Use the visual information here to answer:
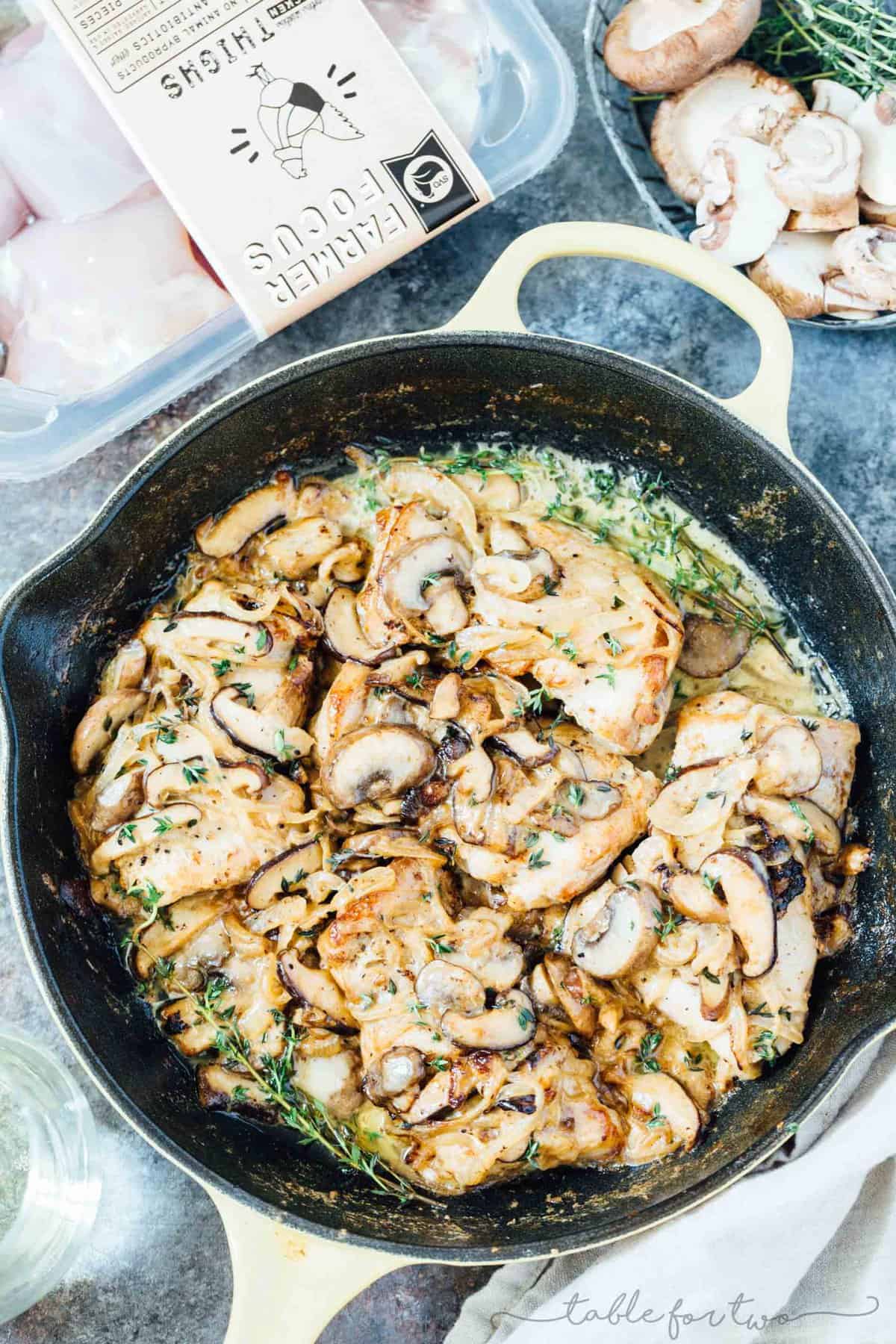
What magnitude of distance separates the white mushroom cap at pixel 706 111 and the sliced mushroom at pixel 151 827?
1913 mm

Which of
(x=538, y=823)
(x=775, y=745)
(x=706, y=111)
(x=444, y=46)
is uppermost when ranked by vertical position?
(x=444, y=46)

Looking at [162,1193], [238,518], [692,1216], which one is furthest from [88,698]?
[692,1216]

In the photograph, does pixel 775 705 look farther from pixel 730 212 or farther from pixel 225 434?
pixel 225 434

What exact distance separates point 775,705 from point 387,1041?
119cm

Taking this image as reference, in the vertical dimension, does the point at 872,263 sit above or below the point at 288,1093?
above

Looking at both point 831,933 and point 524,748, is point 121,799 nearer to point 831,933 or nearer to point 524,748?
point 524,748

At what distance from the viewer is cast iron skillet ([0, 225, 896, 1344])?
2.38 meters

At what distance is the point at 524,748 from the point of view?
96.6 inches

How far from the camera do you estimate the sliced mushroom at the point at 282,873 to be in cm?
245

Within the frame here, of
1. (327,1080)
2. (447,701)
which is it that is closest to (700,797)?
(447,701)

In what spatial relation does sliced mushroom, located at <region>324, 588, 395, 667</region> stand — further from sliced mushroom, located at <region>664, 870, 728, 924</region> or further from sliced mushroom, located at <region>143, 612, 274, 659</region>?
sliced mushroom, located at <region>664, 870, 728, 924</region>

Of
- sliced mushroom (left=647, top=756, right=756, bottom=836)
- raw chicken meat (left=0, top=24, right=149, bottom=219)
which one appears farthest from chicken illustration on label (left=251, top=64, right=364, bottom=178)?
sliced mushroom (left=647, top=756, right=756, bottom=836)

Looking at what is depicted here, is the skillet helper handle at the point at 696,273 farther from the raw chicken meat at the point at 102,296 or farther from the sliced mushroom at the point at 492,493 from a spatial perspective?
the raw chicken meat at the point at 102,296

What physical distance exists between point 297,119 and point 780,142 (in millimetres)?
1128
